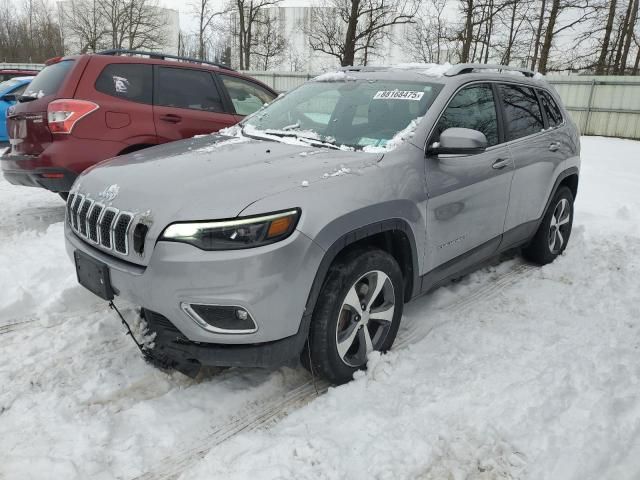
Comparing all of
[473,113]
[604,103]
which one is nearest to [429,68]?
[473,113]

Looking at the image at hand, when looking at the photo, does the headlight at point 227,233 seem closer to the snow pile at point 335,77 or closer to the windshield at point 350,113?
the windshield at point 350,113

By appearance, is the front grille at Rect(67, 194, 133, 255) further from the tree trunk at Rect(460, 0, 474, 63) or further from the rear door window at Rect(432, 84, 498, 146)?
the tree trunk at Rect(460, 0, 474, 63)

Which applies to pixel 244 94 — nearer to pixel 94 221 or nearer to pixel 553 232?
pixel 553 232

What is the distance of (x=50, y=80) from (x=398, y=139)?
411 centimetres

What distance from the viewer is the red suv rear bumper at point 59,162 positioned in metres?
4.90

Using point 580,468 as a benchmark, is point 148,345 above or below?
above

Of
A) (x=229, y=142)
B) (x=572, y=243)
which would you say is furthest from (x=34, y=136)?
(x=572, y=243)

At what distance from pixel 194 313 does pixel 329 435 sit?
33.6 inches

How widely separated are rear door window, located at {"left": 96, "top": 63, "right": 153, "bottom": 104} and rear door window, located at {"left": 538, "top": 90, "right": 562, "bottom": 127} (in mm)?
3992

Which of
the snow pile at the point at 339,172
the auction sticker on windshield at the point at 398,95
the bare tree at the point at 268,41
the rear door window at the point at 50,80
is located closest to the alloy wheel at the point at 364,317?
the snow pile at the point at 339,172

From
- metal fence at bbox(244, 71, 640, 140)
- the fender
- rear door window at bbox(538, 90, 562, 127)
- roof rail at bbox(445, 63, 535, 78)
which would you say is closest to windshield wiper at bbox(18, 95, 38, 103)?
roof rail at bbox(445, 63, 535, 78)

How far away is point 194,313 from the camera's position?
2.26m

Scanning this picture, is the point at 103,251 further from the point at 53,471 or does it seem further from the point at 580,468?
the point at 580,468

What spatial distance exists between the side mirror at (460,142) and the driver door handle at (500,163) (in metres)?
0.68
